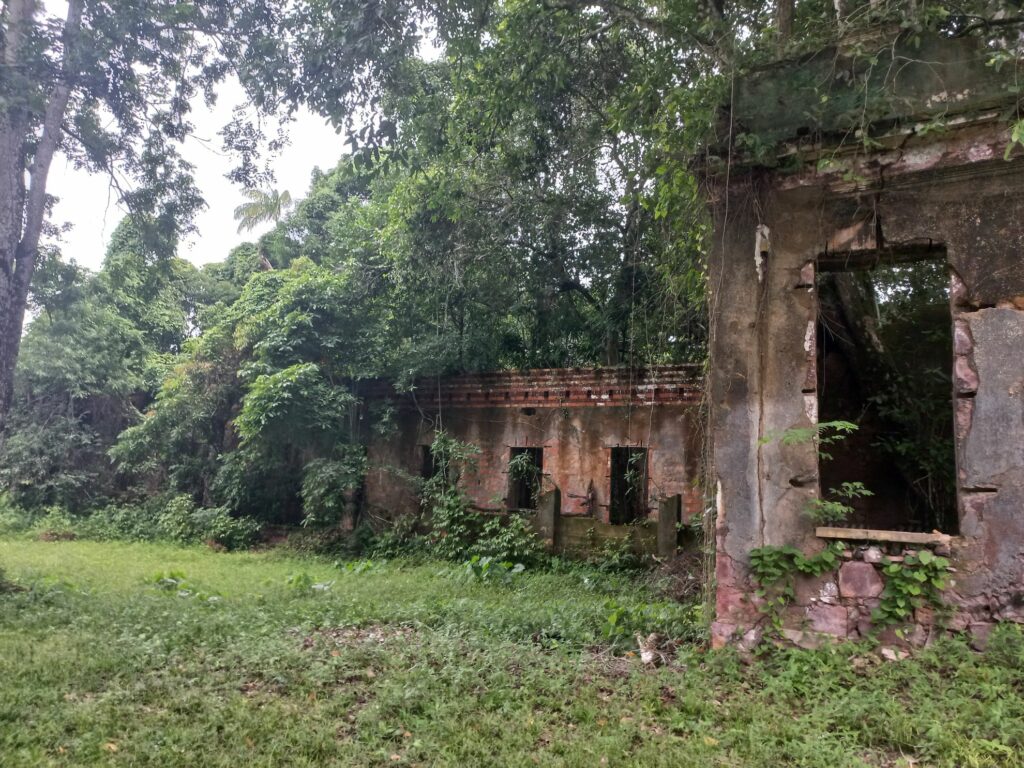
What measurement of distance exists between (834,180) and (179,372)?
43.5 feet

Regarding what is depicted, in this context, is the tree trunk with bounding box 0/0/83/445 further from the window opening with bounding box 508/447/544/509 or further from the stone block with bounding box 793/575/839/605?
the stone block with bounding box 793/575/839/605

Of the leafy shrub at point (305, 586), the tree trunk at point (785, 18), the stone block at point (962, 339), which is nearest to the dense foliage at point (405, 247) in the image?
the tree trunk at point (785, 18)

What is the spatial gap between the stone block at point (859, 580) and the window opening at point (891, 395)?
2386mm

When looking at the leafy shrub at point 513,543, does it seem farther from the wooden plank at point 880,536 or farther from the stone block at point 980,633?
the stone block at point 980,633

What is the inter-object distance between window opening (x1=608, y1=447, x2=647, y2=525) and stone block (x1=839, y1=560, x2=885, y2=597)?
580cm

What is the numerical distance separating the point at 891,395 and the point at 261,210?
18498 mm

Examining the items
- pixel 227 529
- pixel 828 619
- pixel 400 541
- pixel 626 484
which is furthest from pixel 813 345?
pixel 227 529

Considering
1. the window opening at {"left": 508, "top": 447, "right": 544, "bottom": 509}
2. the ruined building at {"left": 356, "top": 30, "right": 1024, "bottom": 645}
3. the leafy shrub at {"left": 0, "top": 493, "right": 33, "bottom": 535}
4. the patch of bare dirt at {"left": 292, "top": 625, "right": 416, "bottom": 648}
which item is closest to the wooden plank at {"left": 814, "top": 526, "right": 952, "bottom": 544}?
the ruined building at {"left": 356, "top": 30, "right": 1024, "bottom": 645}

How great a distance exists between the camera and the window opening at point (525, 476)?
11617mm

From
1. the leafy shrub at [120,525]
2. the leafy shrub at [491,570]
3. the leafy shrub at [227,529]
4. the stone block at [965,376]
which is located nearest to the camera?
the stone block at [965,376]

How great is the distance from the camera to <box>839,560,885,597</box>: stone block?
4895mm

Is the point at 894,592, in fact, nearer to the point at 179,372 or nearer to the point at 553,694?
the point at 553,694

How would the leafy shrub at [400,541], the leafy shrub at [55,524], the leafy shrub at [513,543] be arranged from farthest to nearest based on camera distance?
the leafy shrub at [55,524] → the leafy shrub at [400,541] → the leafy shrub at [513,543]

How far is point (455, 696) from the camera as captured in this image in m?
4.50
